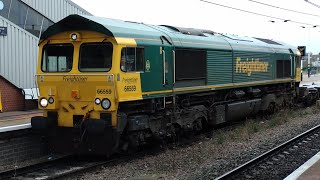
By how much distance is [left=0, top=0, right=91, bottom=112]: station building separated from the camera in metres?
17.4

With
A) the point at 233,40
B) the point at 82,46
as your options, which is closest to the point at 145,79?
the point at 82,46

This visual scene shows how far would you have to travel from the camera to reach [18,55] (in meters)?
18.1

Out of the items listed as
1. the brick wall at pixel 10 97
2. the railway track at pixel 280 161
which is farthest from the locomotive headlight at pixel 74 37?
the brick wall at pixel 10 97

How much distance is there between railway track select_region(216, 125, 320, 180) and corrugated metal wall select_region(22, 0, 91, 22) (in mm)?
13048

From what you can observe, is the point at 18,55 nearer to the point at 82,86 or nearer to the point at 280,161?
the point at 82,86

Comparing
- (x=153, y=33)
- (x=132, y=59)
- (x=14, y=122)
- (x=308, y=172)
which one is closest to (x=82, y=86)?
(x=132, y=59)

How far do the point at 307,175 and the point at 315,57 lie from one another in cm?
13493

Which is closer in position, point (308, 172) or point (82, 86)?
point (308, 172)

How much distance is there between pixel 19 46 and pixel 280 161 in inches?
490

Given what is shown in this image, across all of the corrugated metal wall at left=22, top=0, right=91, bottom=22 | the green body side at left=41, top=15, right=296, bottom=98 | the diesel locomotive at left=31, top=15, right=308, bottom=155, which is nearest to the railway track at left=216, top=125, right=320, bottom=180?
the diesel locomotive at left=31, top=15, right=308, bottom=155

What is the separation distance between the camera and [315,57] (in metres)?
134

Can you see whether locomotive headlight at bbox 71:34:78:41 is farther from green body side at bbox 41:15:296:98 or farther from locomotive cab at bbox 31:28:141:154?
green body side at bbox 41:15:296:98

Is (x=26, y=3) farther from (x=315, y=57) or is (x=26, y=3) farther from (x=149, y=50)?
(x=315, y=57)

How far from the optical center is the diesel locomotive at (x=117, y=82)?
9398mm
